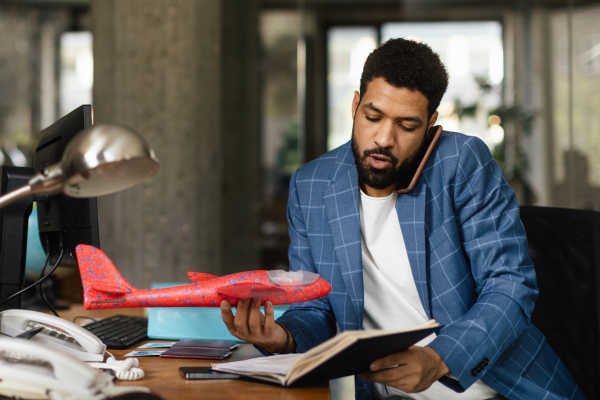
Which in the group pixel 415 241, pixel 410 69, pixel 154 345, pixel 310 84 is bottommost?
pixel 154 345

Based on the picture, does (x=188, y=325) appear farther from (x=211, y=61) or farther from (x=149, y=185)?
(x=211, y=61)

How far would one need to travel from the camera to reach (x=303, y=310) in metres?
1.35

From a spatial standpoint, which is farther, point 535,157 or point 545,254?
point 535,157

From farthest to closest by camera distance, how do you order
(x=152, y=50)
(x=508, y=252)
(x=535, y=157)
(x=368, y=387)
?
(x=535, y=157) → (x=152, y=50) → (x=368, y=387) → (x=508, y=252)

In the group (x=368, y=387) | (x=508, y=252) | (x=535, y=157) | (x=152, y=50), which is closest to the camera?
(x=508, y=252)

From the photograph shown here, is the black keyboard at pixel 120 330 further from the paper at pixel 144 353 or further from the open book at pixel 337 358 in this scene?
the open book at pixel 337 358

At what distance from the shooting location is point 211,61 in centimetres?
338

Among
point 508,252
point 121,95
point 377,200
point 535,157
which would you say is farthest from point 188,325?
point 535,157

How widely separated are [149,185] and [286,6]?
2122 millimetres

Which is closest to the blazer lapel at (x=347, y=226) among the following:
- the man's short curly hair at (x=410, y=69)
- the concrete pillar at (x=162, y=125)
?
the man's short curly hair at (x=410, y=69)

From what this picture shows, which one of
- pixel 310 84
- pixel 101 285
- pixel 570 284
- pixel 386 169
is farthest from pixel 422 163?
pixel 310 84

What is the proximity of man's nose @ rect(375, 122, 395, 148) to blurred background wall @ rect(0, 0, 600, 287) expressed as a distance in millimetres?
2189

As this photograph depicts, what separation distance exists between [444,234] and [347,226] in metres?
0.25

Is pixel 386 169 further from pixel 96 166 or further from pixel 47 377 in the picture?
pixel 47 377
